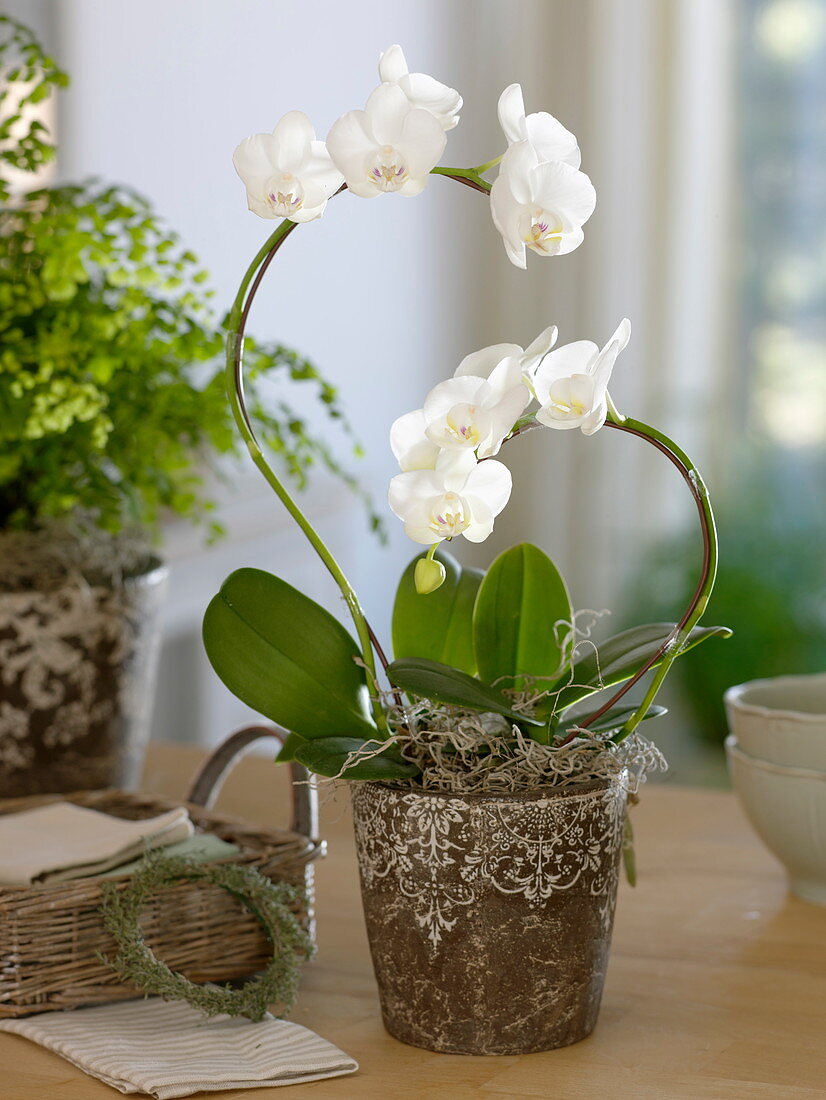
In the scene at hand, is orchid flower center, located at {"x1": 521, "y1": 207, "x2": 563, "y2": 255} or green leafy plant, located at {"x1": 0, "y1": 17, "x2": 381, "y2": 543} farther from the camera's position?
green leafy plant, located at {"x1": 0, "y1": 17, "x2": 381, "y2": 543}

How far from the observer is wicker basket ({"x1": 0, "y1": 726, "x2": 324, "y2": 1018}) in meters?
0.67

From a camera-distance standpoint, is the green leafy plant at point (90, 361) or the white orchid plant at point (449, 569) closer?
the white orchid plant at point (449, 569)

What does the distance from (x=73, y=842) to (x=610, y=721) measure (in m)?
0.32

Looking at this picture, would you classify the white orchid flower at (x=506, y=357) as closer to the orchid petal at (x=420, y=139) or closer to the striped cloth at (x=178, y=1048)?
the orchid petal at (x=420, y=139)

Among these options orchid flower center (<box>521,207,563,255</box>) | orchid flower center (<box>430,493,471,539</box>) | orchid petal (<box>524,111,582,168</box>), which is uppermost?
orchid petal (<box>524,111,582,168</box>)

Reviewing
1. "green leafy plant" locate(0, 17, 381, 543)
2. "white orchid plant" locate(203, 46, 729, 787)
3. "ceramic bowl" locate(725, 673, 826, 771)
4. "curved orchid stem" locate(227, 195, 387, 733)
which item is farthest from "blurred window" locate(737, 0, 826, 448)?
"curved orchid stem" locate(227, 195, 387, 733)

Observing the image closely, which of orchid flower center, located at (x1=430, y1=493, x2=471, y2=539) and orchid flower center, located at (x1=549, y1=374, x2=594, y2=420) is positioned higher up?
orchid flower center, located at (x1=549, y1=374, x2=594, y2=420)

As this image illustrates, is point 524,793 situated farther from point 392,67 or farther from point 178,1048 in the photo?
point 392,67

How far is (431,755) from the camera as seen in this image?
64 cm

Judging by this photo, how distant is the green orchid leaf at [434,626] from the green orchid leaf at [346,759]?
0.08 metres

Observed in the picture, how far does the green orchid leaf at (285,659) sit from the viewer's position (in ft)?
2.17

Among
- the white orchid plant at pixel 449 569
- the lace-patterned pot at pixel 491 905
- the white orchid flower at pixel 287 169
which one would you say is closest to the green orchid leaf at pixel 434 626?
the white orchid plant at pixel 449 569

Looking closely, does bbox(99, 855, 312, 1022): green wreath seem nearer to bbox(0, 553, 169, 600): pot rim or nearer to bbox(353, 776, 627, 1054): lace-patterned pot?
bbox(353, 776, 627, 1054): lace-patterned pot

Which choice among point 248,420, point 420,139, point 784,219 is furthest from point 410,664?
point 784,219
